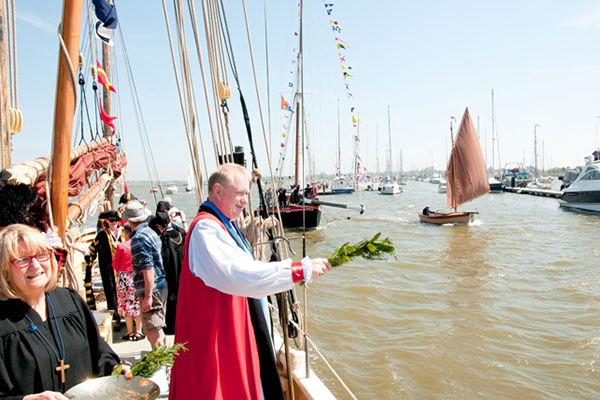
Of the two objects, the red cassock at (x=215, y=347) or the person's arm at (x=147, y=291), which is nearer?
the red cassock at (x=215, y=347)

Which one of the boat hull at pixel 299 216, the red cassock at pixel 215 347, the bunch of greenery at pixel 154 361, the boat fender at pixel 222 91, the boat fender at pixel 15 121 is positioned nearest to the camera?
the bunch of greenery at pixel 154 361

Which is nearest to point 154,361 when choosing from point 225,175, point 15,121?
point 225,175

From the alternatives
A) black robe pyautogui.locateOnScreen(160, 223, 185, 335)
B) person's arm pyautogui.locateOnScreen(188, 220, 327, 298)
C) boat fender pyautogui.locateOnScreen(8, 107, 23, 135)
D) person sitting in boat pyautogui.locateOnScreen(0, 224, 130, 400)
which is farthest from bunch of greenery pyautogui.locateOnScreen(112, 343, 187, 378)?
boat fender pyautogui.locateOnScreen(8, 107, 23, 135)

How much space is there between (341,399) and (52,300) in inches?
158

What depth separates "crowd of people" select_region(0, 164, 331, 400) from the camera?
50.2 inches

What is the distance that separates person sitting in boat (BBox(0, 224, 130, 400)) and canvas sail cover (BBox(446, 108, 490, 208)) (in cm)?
2168

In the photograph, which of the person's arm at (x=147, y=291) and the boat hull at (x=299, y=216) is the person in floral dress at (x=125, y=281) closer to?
the person's arm at (x=147, y=291)

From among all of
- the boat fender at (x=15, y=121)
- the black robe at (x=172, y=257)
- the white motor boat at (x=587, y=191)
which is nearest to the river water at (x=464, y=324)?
the black robe at (x=172, y=257)

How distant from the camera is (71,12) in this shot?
5.97 ft

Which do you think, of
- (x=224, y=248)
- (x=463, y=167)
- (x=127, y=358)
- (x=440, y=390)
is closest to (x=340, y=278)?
(x=440, y=390)

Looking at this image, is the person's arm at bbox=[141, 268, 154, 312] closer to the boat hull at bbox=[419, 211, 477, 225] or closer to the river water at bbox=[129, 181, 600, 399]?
the river water at bbox=[129, 181, 600, 399]

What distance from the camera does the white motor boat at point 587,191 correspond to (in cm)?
2561

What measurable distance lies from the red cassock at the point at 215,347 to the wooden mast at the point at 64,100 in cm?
89

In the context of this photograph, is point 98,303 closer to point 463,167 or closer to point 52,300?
point 52,300
